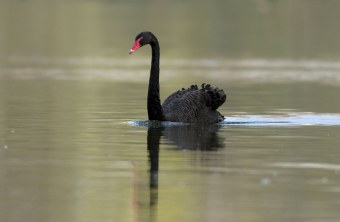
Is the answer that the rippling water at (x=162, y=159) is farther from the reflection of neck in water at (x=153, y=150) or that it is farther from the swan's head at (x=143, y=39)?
the swan's head at (x=143, y=39)

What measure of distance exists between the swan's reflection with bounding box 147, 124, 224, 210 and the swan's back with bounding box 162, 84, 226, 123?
219 mm

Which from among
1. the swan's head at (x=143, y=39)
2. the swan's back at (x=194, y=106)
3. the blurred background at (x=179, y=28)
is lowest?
the swan's back at (x=194, y=106)

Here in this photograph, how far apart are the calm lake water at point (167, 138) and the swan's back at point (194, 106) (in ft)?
0.68

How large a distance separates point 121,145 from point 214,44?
86.6 feet

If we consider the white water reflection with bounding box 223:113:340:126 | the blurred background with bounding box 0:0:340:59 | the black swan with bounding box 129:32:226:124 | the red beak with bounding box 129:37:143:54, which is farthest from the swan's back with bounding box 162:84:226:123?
the blurred background with bounding box 0:0:340:59

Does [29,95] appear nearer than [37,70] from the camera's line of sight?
Yes

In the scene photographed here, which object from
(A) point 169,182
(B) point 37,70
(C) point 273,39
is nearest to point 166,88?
(B) point 37,70

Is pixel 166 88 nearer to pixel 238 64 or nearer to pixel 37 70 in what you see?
pixel 37 70

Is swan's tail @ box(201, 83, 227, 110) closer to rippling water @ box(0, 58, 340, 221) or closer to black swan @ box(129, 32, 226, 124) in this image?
black swan @ box(129, 32, 226, 124)

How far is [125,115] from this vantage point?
59.7 feet

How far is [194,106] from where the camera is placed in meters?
16.8

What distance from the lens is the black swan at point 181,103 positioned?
16.4 metres

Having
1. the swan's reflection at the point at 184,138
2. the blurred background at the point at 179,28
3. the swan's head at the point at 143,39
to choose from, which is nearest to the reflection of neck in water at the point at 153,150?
the swan's reflection at the point at 184,138

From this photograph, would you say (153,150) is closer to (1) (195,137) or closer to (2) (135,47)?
(1) (195,137)
